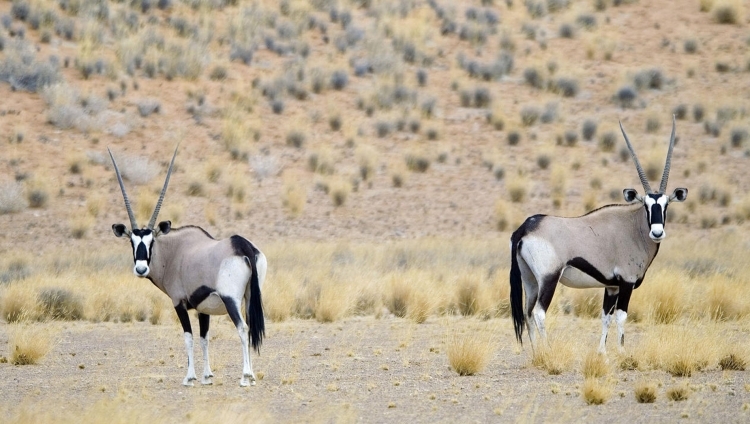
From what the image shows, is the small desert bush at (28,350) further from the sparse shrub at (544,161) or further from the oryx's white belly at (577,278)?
the sparse shrub at (544,161)

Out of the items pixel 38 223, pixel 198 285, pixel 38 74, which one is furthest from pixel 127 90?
pixel 198 285

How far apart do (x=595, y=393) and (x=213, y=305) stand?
4209 mm

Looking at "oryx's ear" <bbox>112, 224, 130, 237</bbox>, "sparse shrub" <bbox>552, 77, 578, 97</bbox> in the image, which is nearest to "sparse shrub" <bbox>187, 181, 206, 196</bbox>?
"sparse shrub" <bbox>552, 77, 578, 97</bbox>

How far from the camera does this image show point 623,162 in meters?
35.0

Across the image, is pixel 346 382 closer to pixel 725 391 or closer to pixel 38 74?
pixel 725 391

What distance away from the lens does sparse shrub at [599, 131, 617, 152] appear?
1406 inches

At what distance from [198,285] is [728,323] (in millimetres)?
9616

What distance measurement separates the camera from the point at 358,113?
3753 centimetres

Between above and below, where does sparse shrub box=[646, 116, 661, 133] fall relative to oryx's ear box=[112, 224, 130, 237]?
below

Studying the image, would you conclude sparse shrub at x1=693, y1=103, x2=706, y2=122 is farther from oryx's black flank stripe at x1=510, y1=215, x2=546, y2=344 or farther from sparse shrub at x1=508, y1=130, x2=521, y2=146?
oryx's black flank stripe at x1=510, y1=215, x2=546, y2=344

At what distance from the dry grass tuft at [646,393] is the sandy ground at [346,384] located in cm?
7

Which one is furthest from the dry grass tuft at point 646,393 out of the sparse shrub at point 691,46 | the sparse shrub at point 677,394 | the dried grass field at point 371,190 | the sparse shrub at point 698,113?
the sparse shrub at point 691,46

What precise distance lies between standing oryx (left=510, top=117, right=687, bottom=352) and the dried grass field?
635 millimetres

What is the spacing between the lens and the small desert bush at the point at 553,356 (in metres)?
12.8
